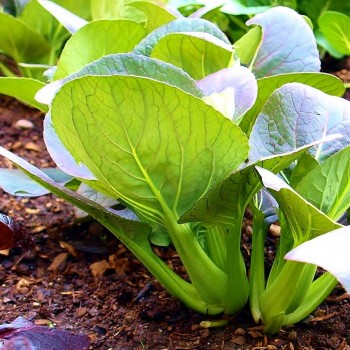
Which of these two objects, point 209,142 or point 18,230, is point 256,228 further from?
point 18,230

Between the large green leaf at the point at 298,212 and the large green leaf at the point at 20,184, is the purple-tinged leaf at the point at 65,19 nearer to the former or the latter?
the large green leaf at the point at 20,184

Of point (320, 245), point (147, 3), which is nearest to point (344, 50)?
point (147, 3)

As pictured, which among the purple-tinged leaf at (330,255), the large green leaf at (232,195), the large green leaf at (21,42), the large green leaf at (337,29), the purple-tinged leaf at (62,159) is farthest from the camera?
the large green leaf at (337,29)

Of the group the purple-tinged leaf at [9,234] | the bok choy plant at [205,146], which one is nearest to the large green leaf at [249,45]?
the bok choy plant at [205,146]

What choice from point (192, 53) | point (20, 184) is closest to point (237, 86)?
point (192, 53)

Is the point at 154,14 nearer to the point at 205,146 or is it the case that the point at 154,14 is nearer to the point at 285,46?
the point at 285,46

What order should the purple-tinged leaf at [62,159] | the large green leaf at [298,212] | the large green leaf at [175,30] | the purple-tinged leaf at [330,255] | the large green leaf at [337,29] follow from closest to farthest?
the purple-tinged leaf at [330,255], the large green leaf at [298,212], the purple-tinged leaf at [62,159], the large green leaf at [175,30], the large green leaf at [337,29]
